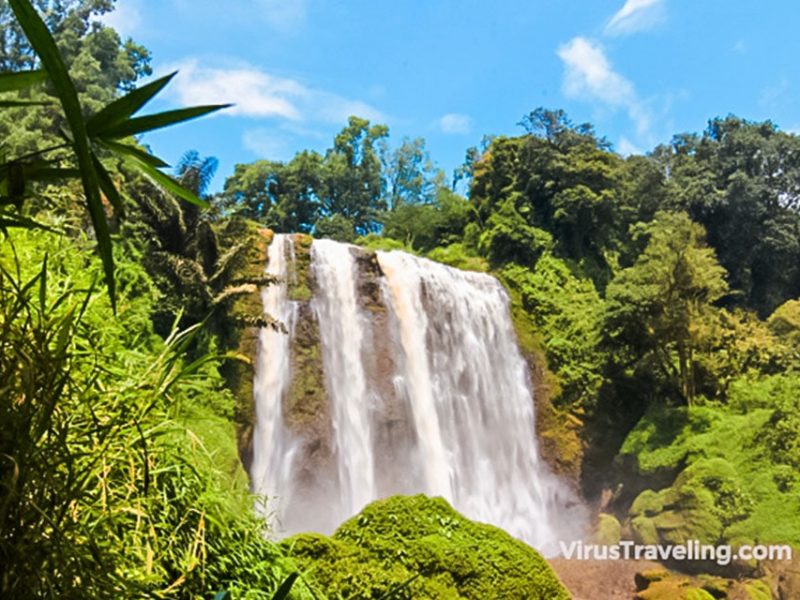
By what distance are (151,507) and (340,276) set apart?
9.09 meters

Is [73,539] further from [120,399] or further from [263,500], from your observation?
[263,500]

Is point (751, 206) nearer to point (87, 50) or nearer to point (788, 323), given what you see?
point (788, 323)

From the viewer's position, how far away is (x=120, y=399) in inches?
24.1

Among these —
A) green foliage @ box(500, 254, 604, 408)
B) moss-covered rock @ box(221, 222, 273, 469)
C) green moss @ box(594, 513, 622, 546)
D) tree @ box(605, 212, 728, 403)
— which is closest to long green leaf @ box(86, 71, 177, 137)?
moss-covered rock @ box(221, 222, 273, 469)

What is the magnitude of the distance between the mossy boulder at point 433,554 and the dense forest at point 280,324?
1 cm

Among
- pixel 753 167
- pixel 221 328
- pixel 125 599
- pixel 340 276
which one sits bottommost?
pixel 125 599

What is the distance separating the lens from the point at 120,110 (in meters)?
0.41

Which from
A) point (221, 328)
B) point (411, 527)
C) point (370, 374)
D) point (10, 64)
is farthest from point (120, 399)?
point (10, 64)

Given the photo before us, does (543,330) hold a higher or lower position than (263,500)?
higher

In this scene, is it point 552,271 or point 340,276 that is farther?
point 552,271

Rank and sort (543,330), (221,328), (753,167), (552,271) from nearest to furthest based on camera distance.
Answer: (221,328) < (543,330) < (552,271) < (753,167)

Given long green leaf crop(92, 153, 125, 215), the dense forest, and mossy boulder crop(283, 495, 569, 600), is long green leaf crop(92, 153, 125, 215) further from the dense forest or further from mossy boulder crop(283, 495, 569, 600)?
mossy boulder crop(283, 495, 569, 600)

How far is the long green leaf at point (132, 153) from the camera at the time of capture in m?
0.42

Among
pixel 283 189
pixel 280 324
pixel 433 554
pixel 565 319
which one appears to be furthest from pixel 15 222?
pixel 283 189
